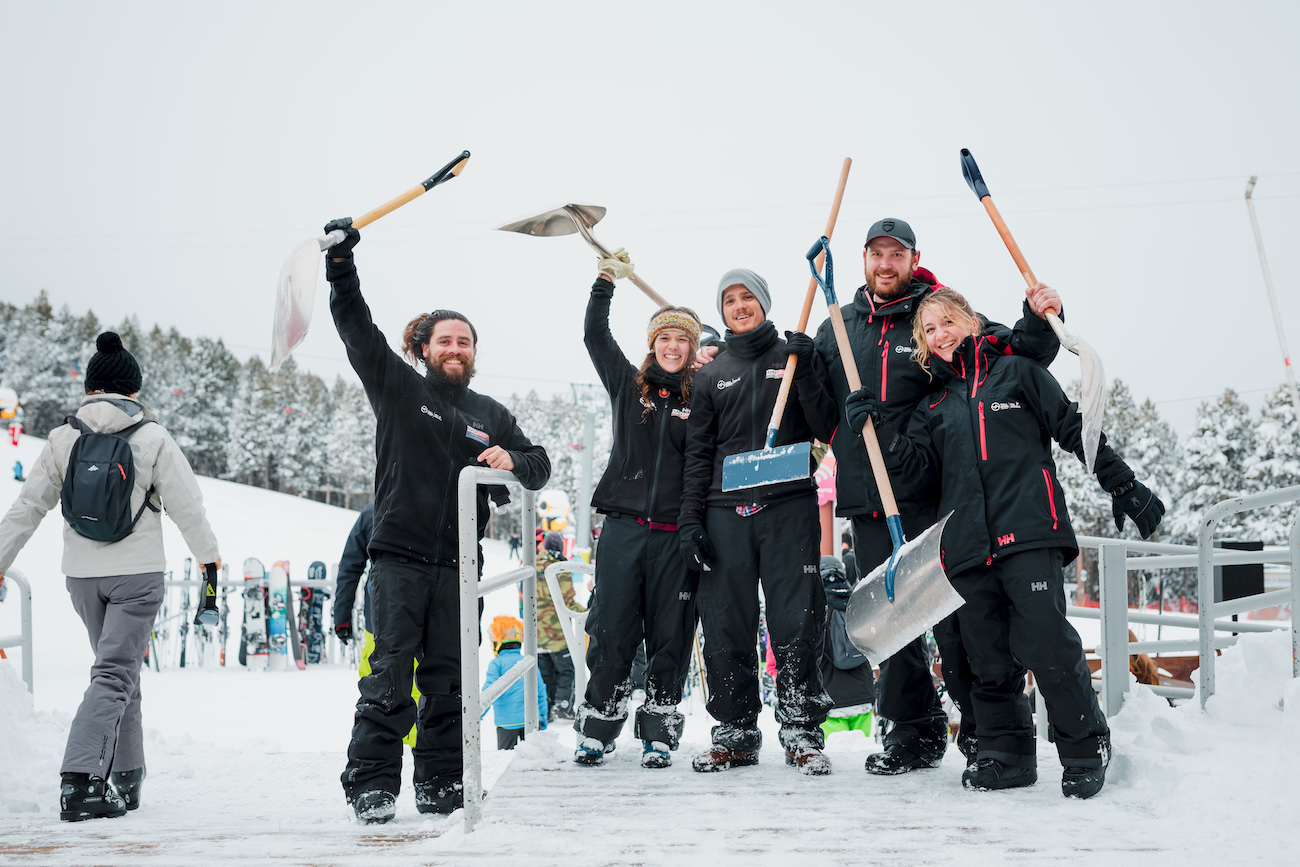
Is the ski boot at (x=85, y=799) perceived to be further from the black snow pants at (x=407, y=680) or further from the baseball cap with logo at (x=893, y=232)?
the baseball cap with logo at (x=893, y=232)

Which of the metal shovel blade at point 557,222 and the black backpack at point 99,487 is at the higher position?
the metal shovel blade at point 557,222

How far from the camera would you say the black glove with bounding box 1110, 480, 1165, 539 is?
2.77 metres

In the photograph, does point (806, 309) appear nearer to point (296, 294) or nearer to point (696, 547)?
point (696, 547)

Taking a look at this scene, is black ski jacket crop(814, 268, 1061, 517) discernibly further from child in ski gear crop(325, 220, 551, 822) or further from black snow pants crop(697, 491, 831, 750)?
child in ski gear crop(325, 220, 551, 822)

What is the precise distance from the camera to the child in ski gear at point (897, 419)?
315 centimetres

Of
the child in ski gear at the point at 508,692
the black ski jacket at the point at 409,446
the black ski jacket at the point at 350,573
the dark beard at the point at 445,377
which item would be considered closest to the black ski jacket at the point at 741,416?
the black ski jacket at the point at 409,446

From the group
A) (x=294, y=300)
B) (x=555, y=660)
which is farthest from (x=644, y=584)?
(x=555, y=660)

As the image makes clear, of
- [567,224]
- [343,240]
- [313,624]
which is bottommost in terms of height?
[313,624]

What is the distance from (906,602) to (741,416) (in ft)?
3.22

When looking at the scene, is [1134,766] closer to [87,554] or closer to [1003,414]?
[1003,414]

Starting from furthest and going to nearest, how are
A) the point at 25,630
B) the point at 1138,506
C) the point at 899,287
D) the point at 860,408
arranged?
the point at 25,630
the point at 899,287
the point at 860,408
the point at 1138,506

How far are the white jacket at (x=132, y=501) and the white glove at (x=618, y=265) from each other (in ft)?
6.22

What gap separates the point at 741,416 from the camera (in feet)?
11.3

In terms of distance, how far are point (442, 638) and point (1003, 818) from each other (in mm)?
1985
